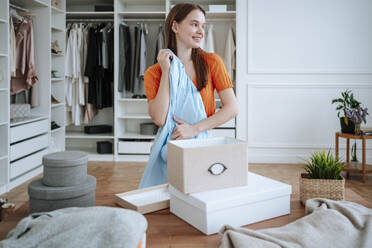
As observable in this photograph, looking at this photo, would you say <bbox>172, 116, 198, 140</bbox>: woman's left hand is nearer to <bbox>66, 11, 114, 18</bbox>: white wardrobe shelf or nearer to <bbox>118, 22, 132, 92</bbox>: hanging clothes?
<bbox>118, 22, 132, 92</bbox>: hanging clothes

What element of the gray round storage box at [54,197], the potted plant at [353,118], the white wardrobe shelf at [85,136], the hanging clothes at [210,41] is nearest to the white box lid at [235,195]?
the gray round storage box at [54,197]

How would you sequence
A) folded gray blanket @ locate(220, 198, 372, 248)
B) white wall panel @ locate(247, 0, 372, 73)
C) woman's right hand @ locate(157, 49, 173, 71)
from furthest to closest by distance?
white wall panel @ locate(247, 0, 372, 73)
woman's right hand @ locate(157, 49, 173, 71)
folded gray blanket @ locate(220, 198, 372, 248)

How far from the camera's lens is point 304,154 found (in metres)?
4.58

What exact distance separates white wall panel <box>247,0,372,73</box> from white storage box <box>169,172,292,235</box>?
365cm

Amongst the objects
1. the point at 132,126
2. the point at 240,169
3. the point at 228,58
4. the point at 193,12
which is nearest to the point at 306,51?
the point at 228,58

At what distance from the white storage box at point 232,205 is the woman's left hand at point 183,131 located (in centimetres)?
42

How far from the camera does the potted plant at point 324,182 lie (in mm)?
1104

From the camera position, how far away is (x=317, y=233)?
2.66ft

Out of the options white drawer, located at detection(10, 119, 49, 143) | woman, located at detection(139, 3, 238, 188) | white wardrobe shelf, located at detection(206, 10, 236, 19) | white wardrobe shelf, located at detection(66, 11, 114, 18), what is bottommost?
white drawer, located at detection(10, 119, 49, 143)

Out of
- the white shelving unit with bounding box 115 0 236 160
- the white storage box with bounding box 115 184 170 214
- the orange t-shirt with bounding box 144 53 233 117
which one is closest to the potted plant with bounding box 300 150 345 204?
the white storage box with bounding box 115 184 170 214

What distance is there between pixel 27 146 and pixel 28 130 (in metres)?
0.17

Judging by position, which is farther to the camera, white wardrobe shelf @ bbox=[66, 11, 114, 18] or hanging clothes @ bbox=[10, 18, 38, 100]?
white wardrobe shelf @ bbox=[66, 11, 114, 18]

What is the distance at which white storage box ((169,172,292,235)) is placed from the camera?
89 cm

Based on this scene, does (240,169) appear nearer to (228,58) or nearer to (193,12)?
(193,12)
